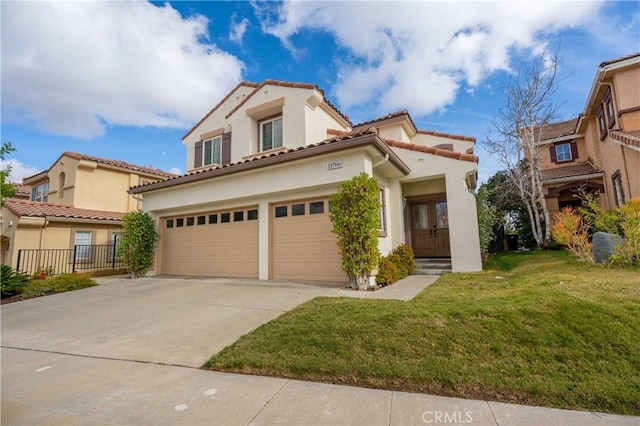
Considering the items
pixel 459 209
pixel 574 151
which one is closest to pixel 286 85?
pixel 459 209

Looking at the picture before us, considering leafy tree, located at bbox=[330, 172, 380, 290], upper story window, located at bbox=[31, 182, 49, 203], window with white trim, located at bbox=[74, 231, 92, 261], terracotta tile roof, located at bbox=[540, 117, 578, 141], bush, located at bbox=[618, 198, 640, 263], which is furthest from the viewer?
terracotta tile roof, located at bbox=[540, 117, 578, 141]

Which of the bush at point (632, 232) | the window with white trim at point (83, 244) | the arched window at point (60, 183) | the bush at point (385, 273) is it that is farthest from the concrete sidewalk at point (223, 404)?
the arched window at point (60, 183)

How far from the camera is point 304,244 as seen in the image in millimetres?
8766

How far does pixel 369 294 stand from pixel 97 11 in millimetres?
10005

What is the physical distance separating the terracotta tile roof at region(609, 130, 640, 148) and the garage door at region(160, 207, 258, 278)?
1376 cm

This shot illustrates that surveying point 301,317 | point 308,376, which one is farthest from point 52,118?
point 308,376

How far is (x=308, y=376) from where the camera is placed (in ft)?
10.6

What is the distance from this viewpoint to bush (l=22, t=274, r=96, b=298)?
911 cm

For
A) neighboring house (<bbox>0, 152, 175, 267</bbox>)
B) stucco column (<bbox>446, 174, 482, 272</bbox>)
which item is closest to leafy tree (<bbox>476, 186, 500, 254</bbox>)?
stucco column (<bbox>446, 174, 482, 272</bbox>)

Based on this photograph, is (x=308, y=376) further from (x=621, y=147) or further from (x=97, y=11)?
(x=621, y=147)

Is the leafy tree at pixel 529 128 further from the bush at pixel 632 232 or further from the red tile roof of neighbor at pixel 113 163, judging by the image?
the red tile roof of neighbor at pixel 113 163

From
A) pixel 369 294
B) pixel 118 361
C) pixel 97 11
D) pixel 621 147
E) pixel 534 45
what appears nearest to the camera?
pixel 118 361

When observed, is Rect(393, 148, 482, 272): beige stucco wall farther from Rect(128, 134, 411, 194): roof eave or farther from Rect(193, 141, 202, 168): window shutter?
Rect(193, 141, 202, 168): window shutter

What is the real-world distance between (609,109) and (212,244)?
18.1 metres
